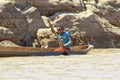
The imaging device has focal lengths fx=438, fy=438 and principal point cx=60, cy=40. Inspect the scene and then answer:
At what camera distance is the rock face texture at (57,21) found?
67.5 feet

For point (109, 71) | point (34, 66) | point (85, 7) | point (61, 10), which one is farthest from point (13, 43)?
point (109, 71)

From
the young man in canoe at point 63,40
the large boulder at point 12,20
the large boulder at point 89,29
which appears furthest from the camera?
the large boulder at point 89,29

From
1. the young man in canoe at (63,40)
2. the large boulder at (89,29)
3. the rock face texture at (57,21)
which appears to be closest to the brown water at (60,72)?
the young man in canoe at (63,40)

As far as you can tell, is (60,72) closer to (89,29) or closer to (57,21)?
(57,21)

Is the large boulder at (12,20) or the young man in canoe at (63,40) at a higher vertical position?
the large boulder at (12,20)

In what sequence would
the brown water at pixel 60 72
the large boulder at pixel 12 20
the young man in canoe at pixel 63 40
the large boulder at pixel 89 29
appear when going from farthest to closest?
the large boulder at pixel 89 29, the large boulder at pixel 12 20, the young man in canoe at pixel 63 40, the brown water at pixel 60 72

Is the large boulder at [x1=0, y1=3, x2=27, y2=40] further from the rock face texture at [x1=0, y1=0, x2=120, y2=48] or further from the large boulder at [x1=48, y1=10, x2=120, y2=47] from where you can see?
the large boulder at [x1=48, y1=10, x2=120, y2=47]

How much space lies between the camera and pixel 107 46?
22.1 m

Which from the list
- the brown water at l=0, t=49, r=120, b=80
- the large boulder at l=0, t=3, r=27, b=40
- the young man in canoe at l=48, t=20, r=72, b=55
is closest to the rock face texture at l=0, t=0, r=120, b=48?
the large boulder at l=0, t=3, r=27, b=40

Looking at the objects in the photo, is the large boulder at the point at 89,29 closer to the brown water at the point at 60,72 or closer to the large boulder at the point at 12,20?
the large boulder at the point at 12,20

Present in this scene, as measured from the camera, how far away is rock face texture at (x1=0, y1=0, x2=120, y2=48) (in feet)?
67.5

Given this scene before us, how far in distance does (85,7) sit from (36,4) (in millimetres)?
3057

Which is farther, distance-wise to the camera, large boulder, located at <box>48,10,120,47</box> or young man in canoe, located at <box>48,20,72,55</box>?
large boulder, located at <box>48,10,120,47</box>

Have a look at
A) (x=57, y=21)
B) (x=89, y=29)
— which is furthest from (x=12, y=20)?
(x=89, y=29)
